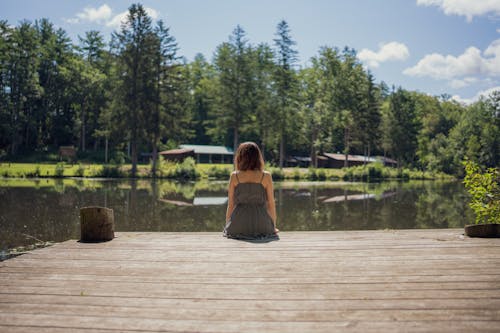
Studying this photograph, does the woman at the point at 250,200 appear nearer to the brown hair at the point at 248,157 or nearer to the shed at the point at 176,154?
the brown hair at the point at 248,157

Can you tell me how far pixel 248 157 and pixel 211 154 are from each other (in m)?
59.4

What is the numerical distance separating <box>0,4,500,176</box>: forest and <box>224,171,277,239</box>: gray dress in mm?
34440

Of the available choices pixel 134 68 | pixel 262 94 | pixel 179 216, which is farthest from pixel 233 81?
pixel 179 216

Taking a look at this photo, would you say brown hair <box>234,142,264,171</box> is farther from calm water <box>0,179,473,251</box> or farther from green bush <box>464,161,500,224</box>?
calm water <box>0,179,473,251</box>

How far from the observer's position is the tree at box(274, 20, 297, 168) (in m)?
47.2

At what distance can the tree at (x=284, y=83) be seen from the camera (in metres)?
47.2

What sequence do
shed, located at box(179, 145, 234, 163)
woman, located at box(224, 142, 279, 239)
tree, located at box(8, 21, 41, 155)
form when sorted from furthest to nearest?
shed, located at box(179, 145, 234, 163) < tree, located at box(8, 21, 41, 155) < woman, located at box(224, 142, 279, 239)

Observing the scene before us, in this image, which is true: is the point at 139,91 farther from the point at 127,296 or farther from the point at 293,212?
the point at 127,296

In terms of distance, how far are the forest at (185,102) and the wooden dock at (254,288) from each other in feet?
116

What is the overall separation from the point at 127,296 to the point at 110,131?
134 ft

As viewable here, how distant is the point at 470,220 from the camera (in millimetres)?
14180

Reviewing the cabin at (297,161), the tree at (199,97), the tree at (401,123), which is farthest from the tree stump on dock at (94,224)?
the tree at (199,97)

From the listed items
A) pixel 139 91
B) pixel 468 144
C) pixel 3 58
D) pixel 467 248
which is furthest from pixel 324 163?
pixel 467 248

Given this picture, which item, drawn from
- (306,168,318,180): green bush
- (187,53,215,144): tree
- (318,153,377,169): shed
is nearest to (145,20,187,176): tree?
(306,168,318,180): green bush
